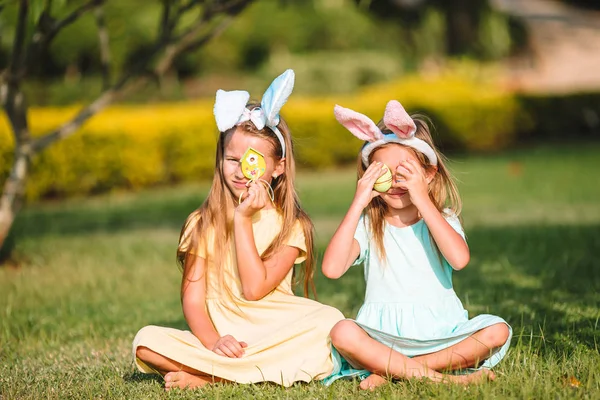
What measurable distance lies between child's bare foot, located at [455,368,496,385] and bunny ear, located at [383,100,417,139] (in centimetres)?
99

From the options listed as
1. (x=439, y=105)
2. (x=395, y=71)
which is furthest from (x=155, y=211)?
(x=395, y=71)

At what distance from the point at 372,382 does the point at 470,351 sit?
0.40 meters

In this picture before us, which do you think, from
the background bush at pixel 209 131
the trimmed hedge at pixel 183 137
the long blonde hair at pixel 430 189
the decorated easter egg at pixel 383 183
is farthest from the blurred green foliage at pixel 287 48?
the decorated easter egg at pixel 383 183

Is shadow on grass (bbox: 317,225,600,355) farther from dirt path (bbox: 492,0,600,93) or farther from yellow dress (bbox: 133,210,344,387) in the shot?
dirt path (bbox: 492,0,600,93)

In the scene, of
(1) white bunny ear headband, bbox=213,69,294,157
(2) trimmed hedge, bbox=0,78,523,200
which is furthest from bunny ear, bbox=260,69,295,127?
(2) trimmed hedge, bbox=0,78,523,200

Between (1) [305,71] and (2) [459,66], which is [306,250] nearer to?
(2) [459,66]

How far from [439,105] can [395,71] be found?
→ 7.96m

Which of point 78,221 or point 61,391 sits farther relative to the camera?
point 78,221

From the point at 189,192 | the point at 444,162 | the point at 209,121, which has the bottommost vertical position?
the point at 189,192

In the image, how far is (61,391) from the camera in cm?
331

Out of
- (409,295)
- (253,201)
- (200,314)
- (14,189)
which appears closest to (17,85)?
(14,189)

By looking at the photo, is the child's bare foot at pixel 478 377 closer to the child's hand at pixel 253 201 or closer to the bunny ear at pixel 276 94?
the child's hand at pixel 253 201

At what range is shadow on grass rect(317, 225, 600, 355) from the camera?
156 inches

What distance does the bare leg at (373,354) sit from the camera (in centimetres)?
317
